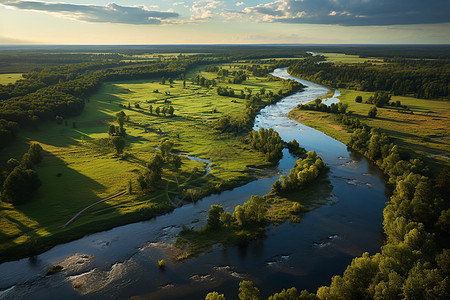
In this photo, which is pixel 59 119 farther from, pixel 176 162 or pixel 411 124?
pixel 411 124

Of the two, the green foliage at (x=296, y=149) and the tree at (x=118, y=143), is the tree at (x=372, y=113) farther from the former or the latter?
the tree at (x=118, y=143)

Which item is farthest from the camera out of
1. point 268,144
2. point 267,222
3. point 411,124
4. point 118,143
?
point 411,124

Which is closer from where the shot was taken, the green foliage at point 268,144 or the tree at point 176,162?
the tree at point 176,162

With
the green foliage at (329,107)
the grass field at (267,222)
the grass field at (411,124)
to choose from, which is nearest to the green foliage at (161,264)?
the grass field at (267,222)

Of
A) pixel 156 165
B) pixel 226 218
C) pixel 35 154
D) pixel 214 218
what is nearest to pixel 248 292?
pixel 226 218

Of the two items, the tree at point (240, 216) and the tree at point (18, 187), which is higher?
the tree at point (18, 187)

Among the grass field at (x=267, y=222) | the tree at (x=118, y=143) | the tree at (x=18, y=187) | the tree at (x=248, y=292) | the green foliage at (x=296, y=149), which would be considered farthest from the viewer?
the green foliage at (x=296, y=149)

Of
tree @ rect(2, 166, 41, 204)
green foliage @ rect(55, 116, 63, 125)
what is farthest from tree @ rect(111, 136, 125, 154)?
green foliage @ rect(55, 116, 63, 125)
